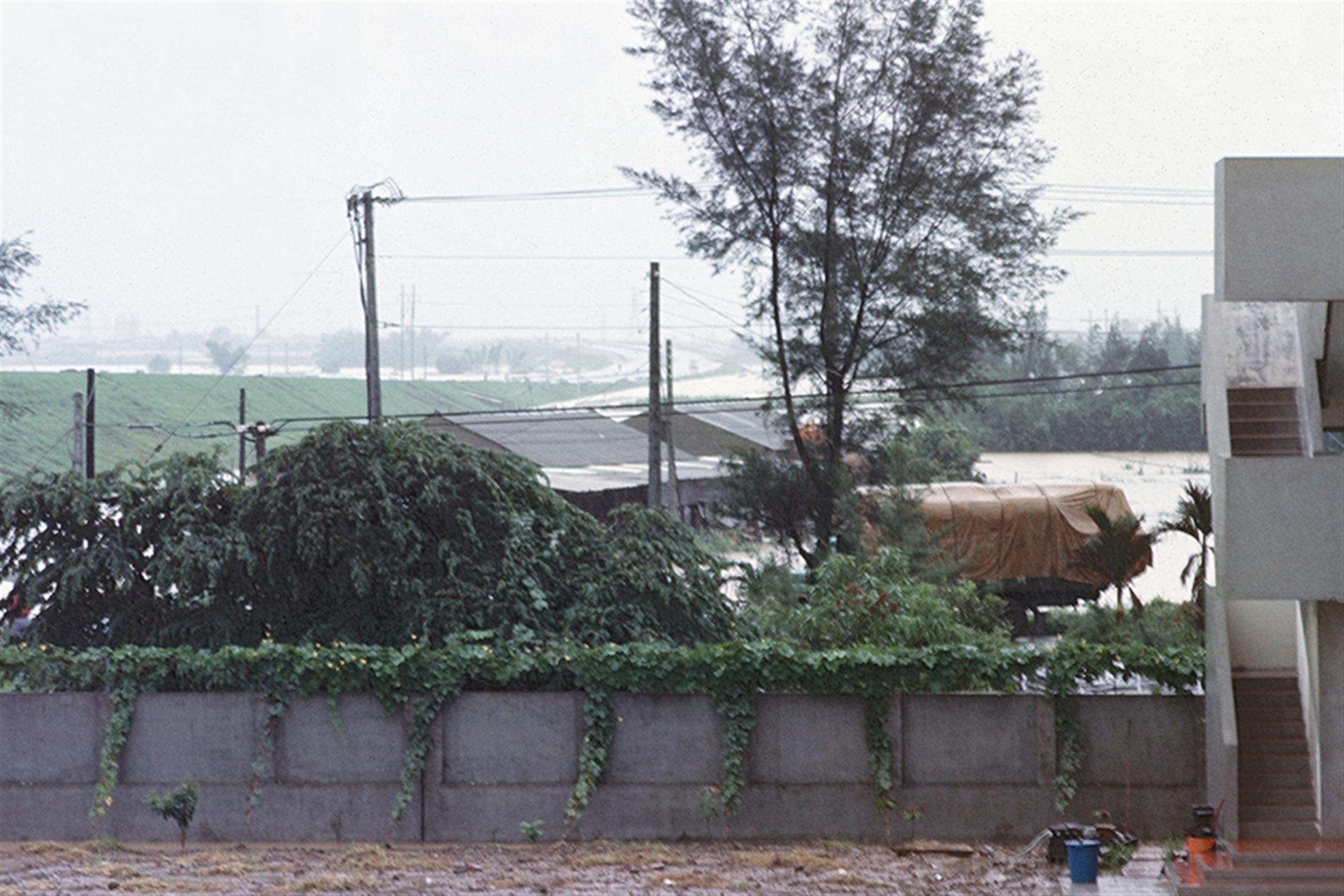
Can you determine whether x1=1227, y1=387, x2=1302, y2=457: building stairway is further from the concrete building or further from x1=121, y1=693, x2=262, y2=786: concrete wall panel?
x1=121, y1=693, x2=262, y2=786: concrete wall panel

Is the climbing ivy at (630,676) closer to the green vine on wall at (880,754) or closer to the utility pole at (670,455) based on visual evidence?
the green vine on wall at (880,754)

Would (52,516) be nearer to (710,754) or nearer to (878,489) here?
(710,754)

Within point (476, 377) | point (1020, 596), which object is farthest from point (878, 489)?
point (476, 377)

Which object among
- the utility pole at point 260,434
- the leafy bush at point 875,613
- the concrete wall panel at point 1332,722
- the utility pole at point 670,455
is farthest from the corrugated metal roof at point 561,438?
the concrete wall panel at point 1332,722

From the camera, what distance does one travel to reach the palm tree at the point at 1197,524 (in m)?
18.6

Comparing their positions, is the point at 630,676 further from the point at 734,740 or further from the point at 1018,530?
the point at 1018,530

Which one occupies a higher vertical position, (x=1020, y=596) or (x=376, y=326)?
(x=376, y=326)

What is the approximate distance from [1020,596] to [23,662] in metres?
17.7

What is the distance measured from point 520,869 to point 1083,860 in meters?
4.87

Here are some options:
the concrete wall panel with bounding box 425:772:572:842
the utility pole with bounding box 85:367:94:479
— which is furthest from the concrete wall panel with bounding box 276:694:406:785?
the utility pole with bounding box 85:367:94:479

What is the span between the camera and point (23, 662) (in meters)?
13.5

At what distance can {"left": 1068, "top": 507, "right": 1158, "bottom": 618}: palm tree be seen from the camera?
64.2ft

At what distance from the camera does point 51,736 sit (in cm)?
1300

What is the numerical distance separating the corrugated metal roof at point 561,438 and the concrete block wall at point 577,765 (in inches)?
906
